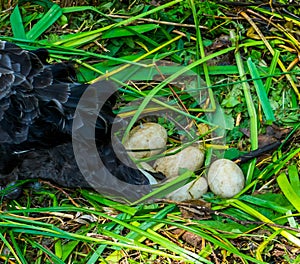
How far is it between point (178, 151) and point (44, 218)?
0.81m

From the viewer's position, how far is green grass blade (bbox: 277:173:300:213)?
3559 mm

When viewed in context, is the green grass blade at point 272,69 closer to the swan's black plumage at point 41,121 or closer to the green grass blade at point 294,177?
the green grass blade at point 294,177

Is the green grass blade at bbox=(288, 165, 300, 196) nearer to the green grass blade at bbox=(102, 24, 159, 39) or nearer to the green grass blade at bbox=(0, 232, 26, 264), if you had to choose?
the green grass blade at bbox=(102, 24, 159, 39)

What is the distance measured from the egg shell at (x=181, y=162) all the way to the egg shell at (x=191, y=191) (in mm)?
101

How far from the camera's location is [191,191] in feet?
12.1

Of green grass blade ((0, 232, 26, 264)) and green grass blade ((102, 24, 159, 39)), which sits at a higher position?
green grass blade ((102, 24, 159, 39))

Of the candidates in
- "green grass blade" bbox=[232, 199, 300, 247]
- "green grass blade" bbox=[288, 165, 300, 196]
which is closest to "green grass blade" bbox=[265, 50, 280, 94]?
"green grass blade" bbox=[288, 165, 300, 196]

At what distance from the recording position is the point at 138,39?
4312 mm

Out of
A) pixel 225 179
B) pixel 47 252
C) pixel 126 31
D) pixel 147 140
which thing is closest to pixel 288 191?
pixel 225 179

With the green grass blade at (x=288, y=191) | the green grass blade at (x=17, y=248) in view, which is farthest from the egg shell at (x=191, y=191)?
the green grass blade at (x=17, y=248)

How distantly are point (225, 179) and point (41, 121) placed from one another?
0.99 metres

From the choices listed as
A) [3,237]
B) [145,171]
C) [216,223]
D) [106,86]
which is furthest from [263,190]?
[3,237]

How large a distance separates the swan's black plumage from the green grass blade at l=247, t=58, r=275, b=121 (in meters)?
0.81

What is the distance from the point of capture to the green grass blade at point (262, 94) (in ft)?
13.0
